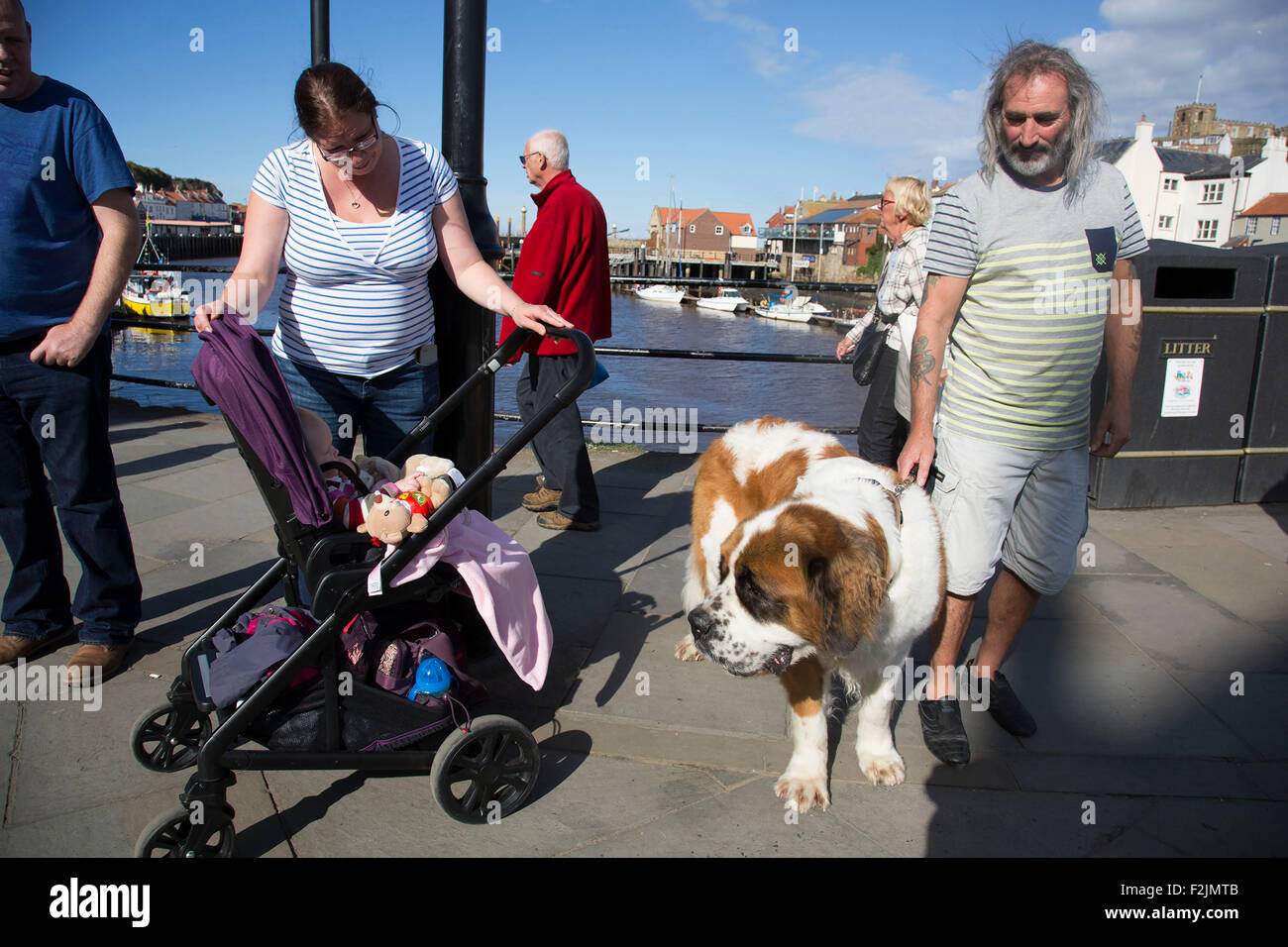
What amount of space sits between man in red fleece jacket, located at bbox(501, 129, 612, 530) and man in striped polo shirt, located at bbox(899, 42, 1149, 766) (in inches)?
97.4

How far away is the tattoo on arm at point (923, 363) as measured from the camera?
2805mm

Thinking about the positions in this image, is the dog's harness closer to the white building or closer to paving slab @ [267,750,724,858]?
paving slab @ [267,750,724,858]

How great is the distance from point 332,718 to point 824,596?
1.46 meters

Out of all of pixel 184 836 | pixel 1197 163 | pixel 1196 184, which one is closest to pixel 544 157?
pixel 184 836

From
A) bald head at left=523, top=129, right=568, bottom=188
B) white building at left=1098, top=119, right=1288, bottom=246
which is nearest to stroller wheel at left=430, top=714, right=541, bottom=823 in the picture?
bald head at left=523, top=129, right=568, bottom=188

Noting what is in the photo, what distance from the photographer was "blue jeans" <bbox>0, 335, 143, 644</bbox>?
3.14 metres

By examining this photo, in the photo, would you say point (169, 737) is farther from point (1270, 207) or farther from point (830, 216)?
point (830, 216)

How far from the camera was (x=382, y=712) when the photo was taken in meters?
2.44

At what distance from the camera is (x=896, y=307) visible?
15.2 feet

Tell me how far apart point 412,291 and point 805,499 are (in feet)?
A: 5.44

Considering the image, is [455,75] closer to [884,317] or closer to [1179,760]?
[884,317]

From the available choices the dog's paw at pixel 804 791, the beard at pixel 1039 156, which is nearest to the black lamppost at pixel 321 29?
the beard at pixel 1039 156

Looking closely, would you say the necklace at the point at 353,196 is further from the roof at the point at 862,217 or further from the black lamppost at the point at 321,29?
the roof at the point at 862,217
